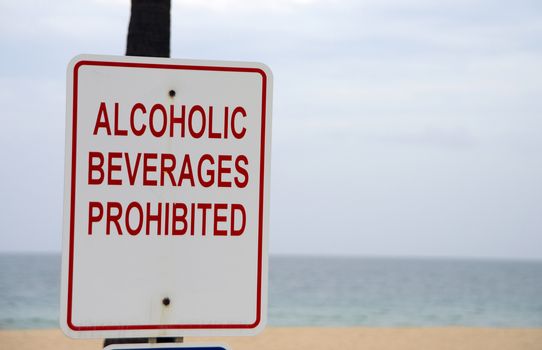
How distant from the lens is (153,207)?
2490mm

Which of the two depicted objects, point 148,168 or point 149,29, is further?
point 149,29

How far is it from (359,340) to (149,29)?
17194 mm

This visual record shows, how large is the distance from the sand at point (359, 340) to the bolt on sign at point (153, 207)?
17098mm

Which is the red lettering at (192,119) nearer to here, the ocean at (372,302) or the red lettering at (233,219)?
the red lettering at (233,219)

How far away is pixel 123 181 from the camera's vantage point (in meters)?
2.50

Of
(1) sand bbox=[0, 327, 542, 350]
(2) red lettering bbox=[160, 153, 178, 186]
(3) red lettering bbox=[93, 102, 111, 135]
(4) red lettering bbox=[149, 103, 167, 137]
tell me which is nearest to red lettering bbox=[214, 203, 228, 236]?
(2) red lettering bbox=[160, 153, 178, 186]

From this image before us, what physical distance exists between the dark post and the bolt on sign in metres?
3.12

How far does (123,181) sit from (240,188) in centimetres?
34

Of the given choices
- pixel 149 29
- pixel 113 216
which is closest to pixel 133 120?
pixel 113 216

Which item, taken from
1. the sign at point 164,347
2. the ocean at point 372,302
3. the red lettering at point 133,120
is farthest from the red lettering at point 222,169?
the ocean at point 372,302

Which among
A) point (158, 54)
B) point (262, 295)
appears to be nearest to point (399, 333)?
point (158, 54)

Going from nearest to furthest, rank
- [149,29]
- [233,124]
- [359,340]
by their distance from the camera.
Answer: [233,124] → [149,29] → [359,340]

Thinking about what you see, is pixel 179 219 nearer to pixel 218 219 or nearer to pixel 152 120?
pixel 218 219

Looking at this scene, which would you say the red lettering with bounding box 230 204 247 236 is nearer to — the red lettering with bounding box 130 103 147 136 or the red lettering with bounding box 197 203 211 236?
the red lettering with bounding box 197 203 211 236
